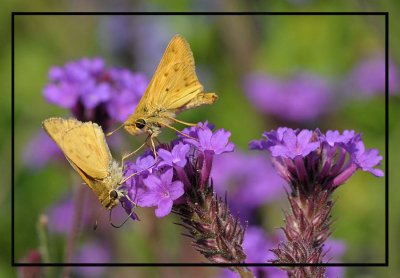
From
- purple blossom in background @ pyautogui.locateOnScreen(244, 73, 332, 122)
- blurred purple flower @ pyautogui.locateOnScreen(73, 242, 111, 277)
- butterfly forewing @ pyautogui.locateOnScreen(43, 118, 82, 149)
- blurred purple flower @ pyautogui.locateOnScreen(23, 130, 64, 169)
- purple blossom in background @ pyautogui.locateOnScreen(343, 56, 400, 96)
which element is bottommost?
blurred purple flower @ pyautogui.locateOnScreen(73, 242, 111, 277)

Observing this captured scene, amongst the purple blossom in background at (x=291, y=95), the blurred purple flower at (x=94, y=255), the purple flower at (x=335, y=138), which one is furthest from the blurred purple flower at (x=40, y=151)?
the purple flower at (x=335, y=138)

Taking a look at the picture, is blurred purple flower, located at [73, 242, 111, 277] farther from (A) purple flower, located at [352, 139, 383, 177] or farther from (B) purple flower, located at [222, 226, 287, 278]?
(A) purple flower, located at [352, 139, 383, 177]

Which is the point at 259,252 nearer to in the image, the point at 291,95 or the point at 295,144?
the point at 295,144

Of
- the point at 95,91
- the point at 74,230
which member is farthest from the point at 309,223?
the point at 74,230

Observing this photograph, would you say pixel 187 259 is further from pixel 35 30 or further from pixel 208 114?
pixel 35 30

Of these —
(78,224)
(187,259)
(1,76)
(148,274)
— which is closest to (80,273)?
(148,274)

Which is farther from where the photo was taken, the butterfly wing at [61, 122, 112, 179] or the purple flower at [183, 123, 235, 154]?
the butterfly wing at [61, 122, 112, 179]

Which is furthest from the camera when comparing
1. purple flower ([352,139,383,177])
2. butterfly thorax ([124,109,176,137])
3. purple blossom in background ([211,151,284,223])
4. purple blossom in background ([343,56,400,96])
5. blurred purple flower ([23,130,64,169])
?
purple blossom in background ([343,56,400,96])

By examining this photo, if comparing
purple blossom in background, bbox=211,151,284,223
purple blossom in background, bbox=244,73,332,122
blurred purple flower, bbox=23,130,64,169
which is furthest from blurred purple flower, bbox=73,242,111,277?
purple blossom in background, bbox=244,73,332,122

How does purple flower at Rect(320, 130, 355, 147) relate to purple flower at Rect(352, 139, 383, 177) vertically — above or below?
above
